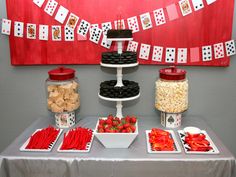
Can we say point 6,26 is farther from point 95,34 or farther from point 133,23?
point 133,23

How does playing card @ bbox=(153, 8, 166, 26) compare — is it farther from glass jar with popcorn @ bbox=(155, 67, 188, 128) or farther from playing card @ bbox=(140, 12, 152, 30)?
glass jar with popcorn @ bbox=(155, 67, 188, 128)

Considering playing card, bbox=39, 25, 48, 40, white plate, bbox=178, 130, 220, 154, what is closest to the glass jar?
white plate, bbox=178, 130, 220, 154

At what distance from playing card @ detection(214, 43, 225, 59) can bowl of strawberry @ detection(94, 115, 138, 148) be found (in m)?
0.73

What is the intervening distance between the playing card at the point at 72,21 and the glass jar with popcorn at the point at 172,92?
2.05 feet

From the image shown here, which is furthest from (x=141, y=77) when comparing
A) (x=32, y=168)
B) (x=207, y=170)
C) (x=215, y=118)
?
(x=32, y=168)

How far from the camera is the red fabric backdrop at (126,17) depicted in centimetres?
158

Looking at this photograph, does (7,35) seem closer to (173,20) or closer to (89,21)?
(89,21)

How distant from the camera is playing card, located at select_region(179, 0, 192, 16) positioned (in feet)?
5.18

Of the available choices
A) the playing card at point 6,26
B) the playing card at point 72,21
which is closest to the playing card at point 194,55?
the playing card at point 72,21

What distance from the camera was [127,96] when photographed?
1.46 m

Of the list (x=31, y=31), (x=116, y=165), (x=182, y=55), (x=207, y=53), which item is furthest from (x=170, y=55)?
(x=31, y=31)

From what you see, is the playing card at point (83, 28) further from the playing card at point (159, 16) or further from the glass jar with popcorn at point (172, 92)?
the glass jar with popcorn at point (172, 92)

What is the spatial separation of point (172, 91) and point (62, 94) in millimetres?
629

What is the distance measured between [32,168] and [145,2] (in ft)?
3.70
